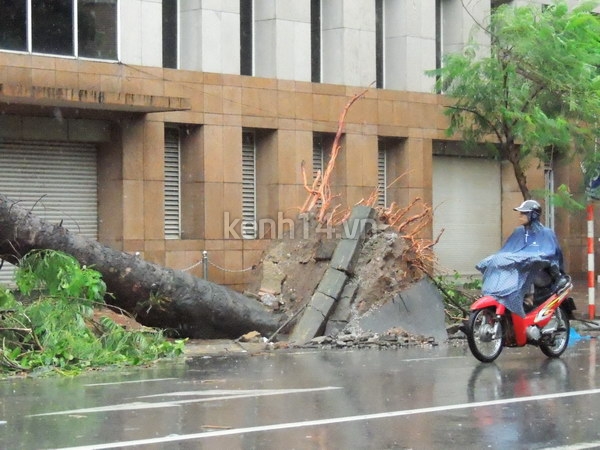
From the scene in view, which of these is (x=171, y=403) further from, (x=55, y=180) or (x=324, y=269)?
(x=55, y=180)

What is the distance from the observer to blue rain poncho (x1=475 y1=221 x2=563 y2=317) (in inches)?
563

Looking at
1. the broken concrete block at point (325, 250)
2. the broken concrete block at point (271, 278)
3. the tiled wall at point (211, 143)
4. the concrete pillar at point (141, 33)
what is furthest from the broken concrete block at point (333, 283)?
the concrete pillar at point (141, 33)

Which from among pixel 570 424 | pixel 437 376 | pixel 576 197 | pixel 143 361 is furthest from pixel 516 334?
pixel 576 197

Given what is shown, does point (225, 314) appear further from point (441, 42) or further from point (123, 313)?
point (441, 42)

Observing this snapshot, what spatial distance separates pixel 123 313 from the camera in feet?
53.6

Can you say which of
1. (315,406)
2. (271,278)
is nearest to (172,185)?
(271,278)

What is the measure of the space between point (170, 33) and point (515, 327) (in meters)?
12.4

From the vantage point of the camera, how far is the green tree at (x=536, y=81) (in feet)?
71.1

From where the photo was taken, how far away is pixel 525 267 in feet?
47.3

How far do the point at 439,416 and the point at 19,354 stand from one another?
18.7 ft

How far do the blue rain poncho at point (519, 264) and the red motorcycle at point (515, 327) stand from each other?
0.43 feet

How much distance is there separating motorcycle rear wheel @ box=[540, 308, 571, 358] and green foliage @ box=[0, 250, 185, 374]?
444 cm

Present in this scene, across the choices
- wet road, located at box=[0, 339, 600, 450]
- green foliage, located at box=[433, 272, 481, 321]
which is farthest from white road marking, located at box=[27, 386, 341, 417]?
green foliage, located at box=[433, 272, 481, 321]

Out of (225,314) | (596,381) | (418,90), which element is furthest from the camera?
(418,90)
